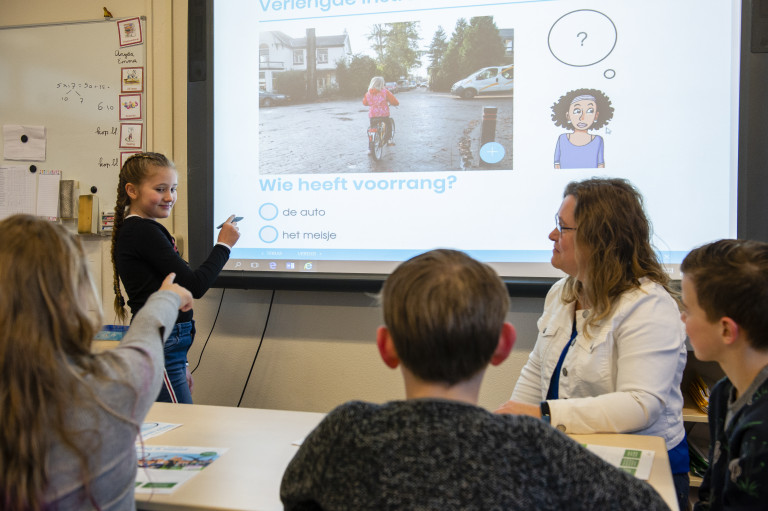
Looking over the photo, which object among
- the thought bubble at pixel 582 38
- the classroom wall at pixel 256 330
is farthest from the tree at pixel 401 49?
the classroom wall at pixel 256 330

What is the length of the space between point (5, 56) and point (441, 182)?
228cm

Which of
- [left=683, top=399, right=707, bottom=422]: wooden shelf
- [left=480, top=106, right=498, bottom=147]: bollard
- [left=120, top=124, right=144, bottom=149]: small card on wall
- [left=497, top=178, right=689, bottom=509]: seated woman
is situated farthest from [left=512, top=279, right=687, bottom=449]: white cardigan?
[left=120, top=124, right=144, bottom=149]: small card on wall

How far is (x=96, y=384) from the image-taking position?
3.14 feet

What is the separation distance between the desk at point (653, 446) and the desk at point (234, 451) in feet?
2.17

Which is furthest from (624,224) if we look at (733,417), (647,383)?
(733,417)

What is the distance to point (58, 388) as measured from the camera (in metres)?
0.92

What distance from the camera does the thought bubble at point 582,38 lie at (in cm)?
233

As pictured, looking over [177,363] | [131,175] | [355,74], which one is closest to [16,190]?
[131,175]

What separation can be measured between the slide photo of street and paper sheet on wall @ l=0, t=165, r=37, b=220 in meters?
1.23

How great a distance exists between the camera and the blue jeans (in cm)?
207

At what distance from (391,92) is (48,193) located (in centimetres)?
174

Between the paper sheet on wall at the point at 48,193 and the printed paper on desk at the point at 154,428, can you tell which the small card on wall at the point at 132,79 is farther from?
the printed paper on desk at the point at 154,428

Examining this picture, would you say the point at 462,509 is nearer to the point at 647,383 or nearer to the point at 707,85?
the point at 647,383

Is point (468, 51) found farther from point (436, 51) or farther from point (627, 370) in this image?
point (627, 370)
